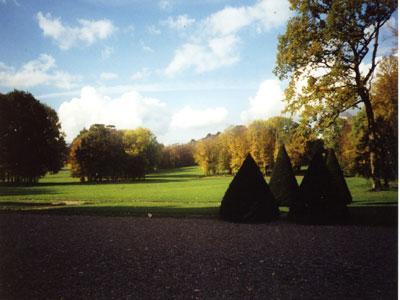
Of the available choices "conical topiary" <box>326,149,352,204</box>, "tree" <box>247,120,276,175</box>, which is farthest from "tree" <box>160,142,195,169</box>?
"conical topiary" <box>326,149,352,204</box>

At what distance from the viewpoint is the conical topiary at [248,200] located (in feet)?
44.2

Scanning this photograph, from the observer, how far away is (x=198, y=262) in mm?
8062

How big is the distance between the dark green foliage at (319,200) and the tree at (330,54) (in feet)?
27.4

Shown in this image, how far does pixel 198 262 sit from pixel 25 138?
1959 cm

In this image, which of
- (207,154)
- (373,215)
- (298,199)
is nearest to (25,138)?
(207,154)

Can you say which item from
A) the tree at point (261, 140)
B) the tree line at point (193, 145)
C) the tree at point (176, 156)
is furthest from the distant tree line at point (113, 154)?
the tree at point (261, 140)

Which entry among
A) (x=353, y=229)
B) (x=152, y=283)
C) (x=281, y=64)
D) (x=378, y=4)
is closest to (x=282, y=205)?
(x=353, y=229)

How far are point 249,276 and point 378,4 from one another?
59.9ft

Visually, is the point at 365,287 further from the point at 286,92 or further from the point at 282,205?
the point at 286,92

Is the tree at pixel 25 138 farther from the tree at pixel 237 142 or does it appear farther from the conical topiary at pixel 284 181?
the conical topiary at pixel 284 181

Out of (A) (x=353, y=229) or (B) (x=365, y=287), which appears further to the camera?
(A) (x=353, y=229)

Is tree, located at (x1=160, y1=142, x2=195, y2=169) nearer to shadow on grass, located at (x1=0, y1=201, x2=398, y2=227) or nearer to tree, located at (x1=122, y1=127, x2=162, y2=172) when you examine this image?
tree, located at (x1=122, y1=127, x2=162, y2=172)

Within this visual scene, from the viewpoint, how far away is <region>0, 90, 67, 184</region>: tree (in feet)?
68.0

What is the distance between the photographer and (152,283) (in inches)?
264
